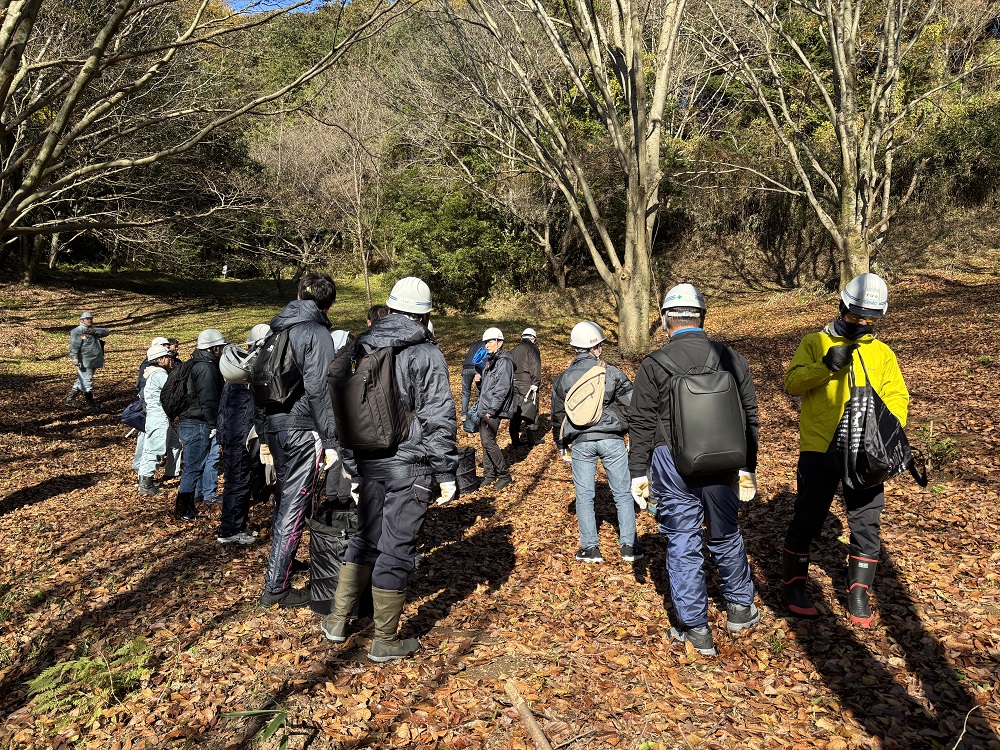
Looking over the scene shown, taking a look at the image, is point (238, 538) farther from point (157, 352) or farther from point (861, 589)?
point (861, 589)

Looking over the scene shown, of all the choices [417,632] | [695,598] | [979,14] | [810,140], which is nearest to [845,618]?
[695,598]

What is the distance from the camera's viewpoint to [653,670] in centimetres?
387

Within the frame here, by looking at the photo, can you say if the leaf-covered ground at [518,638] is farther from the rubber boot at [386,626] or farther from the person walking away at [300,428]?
the person walking away at [300,428]

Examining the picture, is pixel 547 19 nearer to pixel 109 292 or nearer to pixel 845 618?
pixel 845 618

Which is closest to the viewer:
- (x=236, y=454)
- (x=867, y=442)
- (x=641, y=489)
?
(x=867, y=442)

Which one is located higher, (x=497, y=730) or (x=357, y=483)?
(x=357, y=483)

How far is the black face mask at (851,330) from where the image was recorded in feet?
12.8

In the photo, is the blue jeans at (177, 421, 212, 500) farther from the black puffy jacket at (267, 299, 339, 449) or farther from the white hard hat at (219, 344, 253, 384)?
the black puffy jacket at (267, 299, 339, 449)

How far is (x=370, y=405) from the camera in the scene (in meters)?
3.73

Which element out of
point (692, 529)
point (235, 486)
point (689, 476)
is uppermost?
point (689, 476)

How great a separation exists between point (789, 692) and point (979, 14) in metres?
20.7

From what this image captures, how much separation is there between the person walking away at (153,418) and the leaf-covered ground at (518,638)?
1.04ft

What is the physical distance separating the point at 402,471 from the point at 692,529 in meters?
1.74

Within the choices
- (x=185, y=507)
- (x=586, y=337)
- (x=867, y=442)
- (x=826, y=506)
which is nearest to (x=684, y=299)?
(x=867, y=442)
